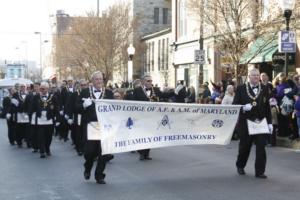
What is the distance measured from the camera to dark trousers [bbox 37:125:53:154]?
49.0ft

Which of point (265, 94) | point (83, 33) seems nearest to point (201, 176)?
point (265, 94)

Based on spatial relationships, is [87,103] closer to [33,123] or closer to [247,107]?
[247,107]

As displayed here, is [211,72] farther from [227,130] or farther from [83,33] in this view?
[227,130]

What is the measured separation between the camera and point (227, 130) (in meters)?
11.7

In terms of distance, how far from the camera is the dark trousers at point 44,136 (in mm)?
14927

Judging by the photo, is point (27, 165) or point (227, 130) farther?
point (27, 165)

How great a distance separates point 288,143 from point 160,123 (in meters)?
6.21

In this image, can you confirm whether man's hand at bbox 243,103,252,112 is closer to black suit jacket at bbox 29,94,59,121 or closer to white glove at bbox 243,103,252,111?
white glove at bbox 243,103,252,111

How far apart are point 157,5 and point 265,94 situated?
5016 cm

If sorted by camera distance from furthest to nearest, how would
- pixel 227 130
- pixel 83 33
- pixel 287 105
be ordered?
pixel 83 33 → pixel 287 105 → pixel 227 130

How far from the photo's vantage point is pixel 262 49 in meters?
25.5

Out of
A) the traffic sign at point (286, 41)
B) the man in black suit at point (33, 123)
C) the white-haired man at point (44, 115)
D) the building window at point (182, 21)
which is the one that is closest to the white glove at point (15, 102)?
the man in black suit at point (33, 123)

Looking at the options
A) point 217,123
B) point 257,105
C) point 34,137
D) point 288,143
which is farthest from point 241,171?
point 34,137

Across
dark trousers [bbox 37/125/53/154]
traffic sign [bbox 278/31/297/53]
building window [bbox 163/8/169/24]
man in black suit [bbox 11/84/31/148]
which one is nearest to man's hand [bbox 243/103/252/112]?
dark trousers [bbox 37/125/53/154]
